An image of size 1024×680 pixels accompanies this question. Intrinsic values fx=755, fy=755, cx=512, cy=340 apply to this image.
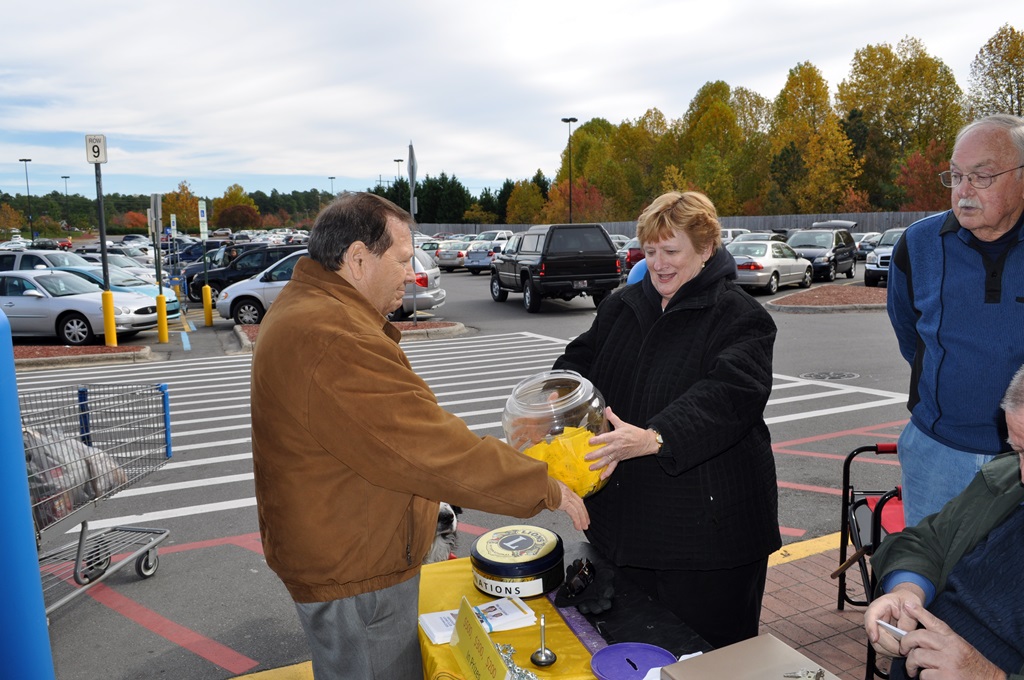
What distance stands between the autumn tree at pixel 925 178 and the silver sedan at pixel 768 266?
35.4m

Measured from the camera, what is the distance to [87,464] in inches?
162

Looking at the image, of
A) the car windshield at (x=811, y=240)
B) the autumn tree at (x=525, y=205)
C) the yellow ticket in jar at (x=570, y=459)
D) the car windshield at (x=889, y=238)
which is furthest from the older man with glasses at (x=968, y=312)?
the autumn tree at (x=525, y=205)

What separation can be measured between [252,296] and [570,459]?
1644 centimetres

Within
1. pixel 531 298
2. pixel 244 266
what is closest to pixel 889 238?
pixel 531 298

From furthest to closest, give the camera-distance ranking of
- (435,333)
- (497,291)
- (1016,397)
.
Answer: (497,291), (435,333), (1016,397)

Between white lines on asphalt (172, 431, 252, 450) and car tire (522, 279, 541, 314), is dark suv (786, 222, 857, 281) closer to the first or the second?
car tire (522, 279, 541, 314)

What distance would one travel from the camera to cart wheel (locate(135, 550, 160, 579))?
4789 millimetres

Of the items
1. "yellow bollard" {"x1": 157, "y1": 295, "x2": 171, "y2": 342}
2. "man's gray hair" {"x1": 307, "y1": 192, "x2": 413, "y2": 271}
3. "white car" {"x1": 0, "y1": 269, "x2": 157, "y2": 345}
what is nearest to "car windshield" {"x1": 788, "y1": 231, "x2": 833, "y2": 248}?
"yellow bollard" {"x1": 157, "y1": 295, "x2": 171, "y2": 342}

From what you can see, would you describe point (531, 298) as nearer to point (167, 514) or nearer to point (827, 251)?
point (827, 251)

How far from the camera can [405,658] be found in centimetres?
231

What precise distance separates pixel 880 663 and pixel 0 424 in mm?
3742

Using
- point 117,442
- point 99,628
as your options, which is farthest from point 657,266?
point 99,628

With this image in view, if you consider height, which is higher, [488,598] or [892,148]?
[892,148]

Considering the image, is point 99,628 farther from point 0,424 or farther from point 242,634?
point 0,424
